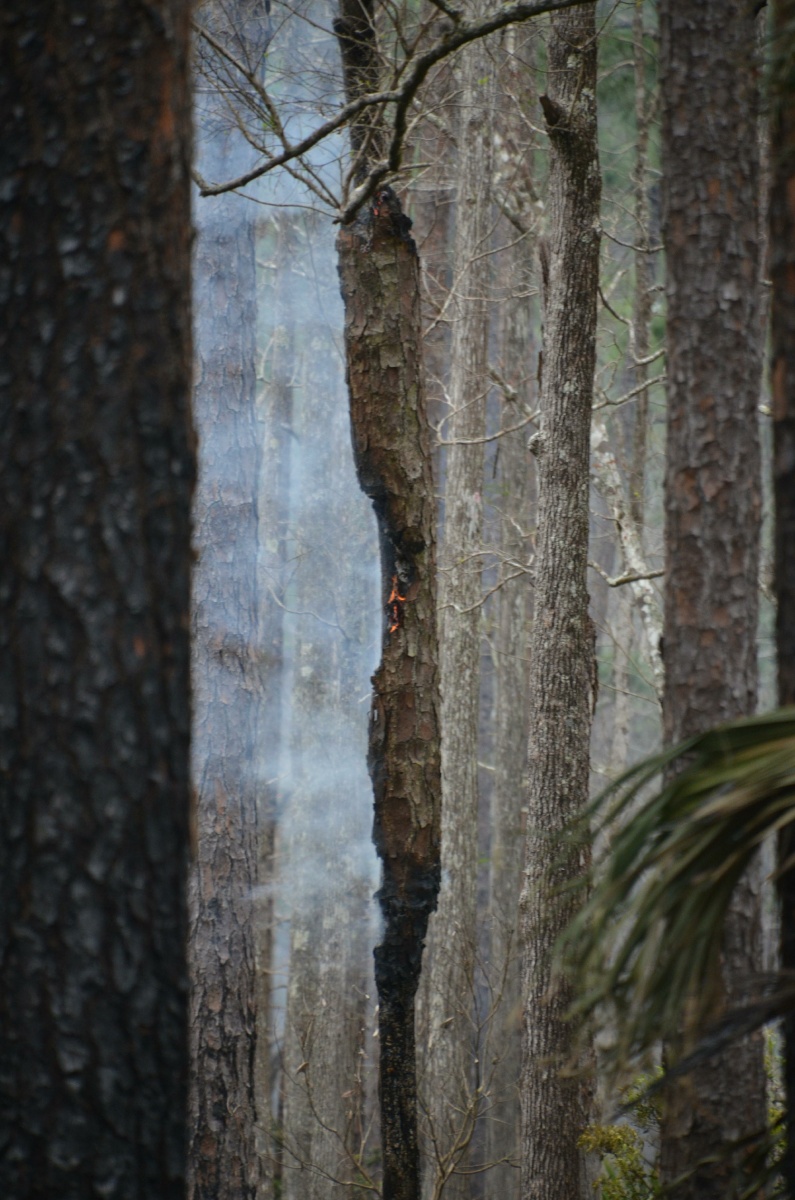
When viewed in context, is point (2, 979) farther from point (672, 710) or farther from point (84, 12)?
point (84, 12)

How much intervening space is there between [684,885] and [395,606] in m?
3.02

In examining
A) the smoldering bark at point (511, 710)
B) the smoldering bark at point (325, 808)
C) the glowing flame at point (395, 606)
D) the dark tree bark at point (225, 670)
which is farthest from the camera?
the smoldering bark at point (511, 710)

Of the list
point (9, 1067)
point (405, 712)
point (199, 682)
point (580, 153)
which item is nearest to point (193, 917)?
point (199, 682)

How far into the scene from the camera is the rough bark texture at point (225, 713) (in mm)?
6121

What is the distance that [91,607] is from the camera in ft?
7.57

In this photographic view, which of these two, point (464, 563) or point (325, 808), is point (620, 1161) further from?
point (325, 808)

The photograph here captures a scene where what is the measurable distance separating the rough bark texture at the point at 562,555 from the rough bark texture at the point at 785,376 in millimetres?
3250

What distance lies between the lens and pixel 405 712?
4965 mm

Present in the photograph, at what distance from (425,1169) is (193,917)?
530cm

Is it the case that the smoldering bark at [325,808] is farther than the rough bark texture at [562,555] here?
Yes

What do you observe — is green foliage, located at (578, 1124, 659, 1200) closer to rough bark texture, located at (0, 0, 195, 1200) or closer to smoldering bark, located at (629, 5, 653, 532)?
rough bark texture, located at (0, 0, 195, 1200)

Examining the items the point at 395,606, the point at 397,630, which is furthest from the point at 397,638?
the point at 395,606

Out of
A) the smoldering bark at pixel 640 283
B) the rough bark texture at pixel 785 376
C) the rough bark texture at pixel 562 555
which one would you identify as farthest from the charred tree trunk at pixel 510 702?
the rough bark texture at pixel 785 376

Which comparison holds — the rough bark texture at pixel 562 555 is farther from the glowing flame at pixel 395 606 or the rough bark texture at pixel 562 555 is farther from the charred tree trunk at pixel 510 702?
the charred tree trunk at pixel 510 702
